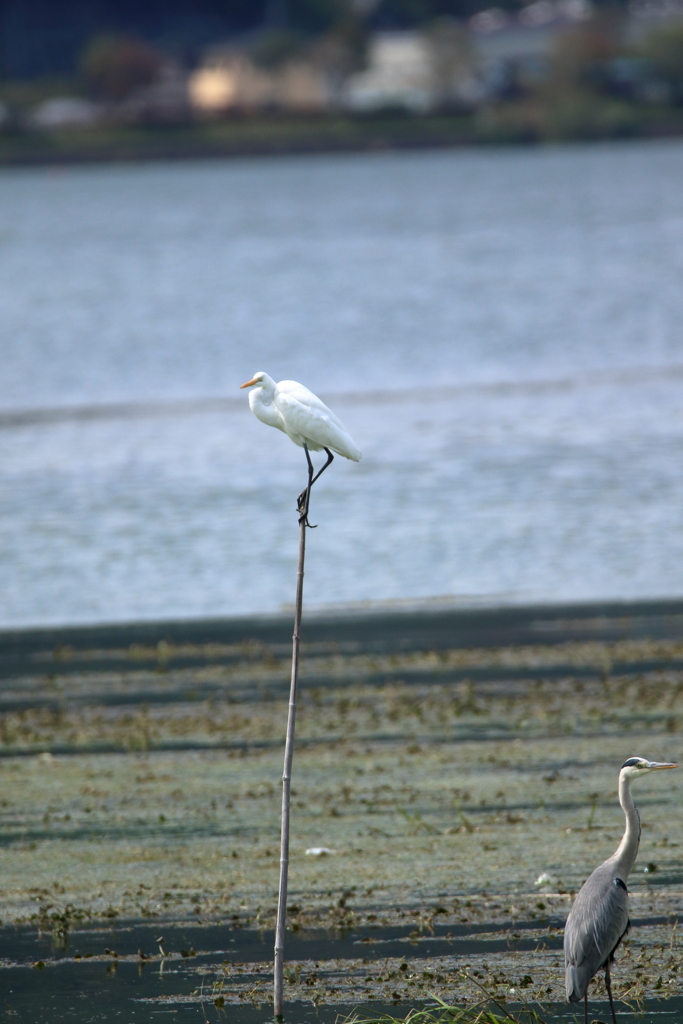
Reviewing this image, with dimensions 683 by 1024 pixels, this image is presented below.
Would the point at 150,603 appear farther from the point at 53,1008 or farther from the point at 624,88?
the point at 624,88

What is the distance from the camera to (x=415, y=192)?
98.6 m

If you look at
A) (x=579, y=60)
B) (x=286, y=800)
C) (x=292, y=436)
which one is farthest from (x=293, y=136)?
(x=286, y=800)

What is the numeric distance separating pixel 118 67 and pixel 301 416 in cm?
12361

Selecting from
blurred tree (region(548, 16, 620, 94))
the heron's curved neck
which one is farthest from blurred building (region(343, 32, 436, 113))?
the heron's curved neck

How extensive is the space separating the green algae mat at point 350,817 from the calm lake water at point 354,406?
12.4 ft

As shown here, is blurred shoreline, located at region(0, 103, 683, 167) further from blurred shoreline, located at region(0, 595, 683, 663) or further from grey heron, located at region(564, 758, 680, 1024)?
grey heron, located at region(564, 758, 680, 1024)

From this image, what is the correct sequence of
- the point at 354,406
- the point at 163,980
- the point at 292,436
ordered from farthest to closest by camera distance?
the point at 354,406, the point at 163,980, the point at 292,436

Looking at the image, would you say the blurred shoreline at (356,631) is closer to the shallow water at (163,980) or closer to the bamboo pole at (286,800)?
the shallow water at (163,980)

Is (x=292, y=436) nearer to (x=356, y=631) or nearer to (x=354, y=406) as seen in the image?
(x=356, y=631)

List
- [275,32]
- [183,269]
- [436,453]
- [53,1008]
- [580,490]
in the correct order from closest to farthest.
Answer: [53,1008]
[580,490]
[436,453]
[183,269]
[275,32]

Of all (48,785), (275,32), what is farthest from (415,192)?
(48,785)

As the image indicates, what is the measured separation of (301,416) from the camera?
22.1 ft

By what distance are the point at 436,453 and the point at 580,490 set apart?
397 cm

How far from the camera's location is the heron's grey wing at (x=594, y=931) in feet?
20.7
